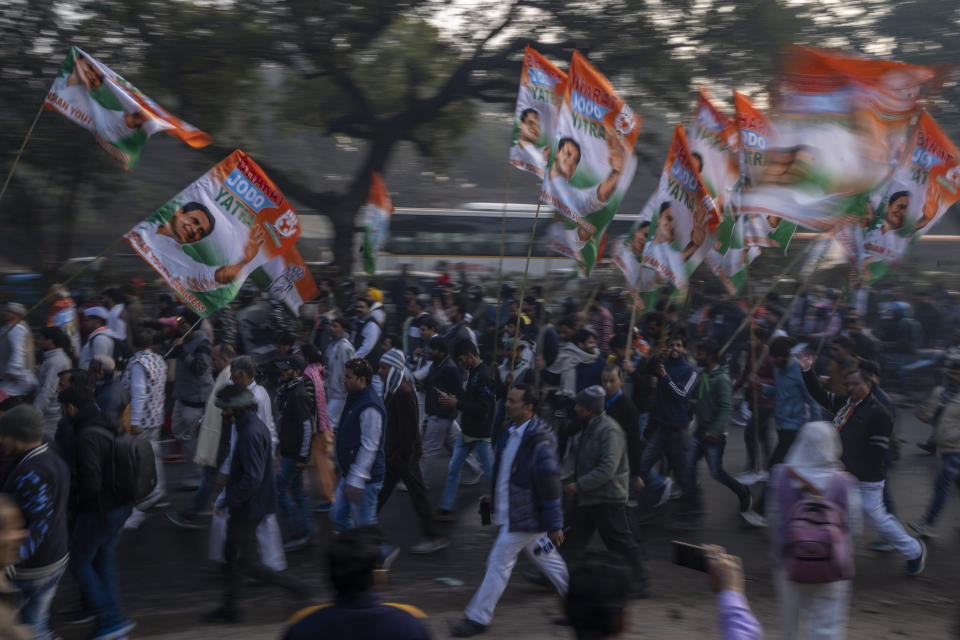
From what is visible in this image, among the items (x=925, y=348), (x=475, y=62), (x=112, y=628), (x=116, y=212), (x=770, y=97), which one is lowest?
(x=116, y=212)

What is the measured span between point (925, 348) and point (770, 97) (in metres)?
9.54

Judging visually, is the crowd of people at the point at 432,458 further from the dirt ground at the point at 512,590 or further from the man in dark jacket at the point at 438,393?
the dirt ground at the point at 512,590

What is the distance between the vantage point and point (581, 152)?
7.41 m

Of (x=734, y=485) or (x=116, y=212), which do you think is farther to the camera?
(x=116, y=212)

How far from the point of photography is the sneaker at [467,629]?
5.31 metres

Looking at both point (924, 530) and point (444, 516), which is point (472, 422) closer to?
point (444, 516)

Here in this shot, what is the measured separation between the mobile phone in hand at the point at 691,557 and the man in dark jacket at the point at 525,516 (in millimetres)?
2115

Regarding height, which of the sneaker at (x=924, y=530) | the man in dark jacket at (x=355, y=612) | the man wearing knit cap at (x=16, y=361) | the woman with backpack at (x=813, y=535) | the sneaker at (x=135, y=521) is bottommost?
the sneaker at (x=924, y=530)

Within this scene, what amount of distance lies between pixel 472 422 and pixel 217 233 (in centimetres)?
258

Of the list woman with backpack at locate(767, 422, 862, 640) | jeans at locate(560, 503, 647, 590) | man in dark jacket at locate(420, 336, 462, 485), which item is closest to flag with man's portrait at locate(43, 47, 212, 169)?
Answer: man in dark jacket at locate(420, 336, 462, 485)

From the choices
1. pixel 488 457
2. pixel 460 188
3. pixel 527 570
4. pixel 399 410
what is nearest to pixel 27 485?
pixel 399 410

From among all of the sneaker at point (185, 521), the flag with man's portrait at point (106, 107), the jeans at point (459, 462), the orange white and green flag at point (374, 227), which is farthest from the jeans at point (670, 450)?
the orange white and green flag at point (374, 227)

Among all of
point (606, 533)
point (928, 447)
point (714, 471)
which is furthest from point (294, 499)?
point (928, 447)

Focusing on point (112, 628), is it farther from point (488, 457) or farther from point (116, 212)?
point (116, 212)
